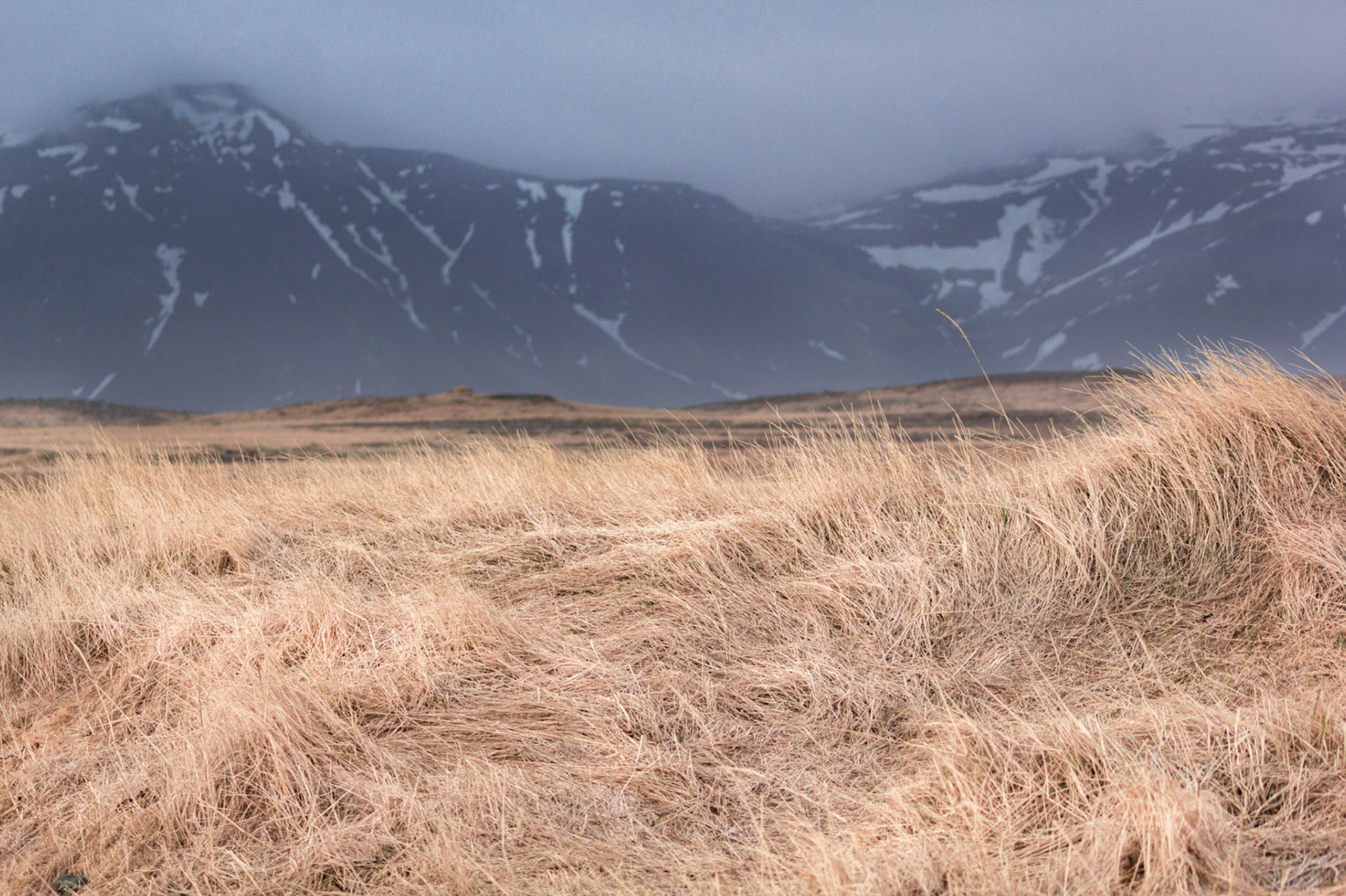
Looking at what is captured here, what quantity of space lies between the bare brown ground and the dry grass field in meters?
6.45

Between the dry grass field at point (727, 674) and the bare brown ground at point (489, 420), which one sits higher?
the dry grass field at point (727, 674)

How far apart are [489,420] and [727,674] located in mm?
18469

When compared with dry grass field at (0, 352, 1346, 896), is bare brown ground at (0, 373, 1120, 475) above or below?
below

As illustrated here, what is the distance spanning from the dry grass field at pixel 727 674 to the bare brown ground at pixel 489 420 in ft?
21.2

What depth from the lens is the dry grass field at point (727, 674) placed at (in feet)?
8.20

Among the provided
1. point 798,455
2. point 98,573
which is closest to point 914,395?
point 798,455

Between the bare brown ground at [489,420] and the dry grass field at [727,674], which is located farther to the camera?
the bare brown ground at [489,420]

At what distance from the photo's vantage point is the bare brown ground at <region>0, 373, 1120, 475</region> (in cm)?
1399

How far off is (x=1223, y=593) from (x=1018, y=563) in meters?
0.89

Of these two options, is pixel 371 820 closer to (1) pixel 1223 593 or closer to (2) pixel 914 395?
(1) pixel 1223 593

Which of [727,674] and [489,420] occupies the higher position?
[727,674]

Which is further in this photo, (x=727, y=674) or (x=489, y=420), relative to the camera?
(x=489, y=420)

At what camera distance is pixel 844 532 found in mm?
4703

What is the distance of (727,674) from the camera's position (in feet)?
12.1
